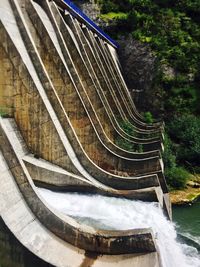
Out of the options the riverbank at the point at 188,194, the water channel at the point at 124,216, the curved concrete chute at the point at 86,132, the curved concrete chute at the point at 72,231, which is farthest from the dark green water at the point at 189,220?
the curved concrete chute at the point at 72,231

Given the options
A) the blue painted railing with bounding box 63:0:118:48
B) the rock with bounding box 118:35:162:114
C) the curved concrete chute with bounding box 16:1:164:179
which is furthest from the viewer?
the rock with bounding box 118:35:162:114

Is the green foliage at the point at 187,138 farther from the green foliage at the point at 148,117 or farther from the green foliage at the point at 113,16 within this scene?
the green foliage at the point at 113,16

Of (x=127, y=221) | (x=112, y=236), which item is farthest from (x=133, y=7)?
(x=112, y=236)

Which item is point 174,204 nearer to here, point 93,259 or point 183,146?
point 183,146

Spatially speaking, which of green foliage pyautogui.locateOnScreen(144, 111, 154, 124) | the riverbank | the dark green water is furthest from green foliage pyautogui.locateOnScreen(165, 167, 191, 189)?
green foliage pyautogui.locateOnScreen(144, 111, 154, 124)

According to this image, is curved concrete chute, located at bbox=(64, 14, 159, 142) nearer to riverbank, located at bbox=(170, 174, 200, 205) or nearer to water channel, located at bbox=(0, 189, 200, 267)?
riverbank, located at bbox=(170, 174, 200, 205)

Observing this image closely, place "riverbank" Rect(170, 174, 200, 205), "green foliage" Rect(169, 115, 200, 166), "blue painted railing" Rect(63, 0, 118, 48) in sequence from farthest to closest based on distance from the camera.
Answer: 1. "green foliage" Rect(169, 115, 200, 166)
2. "blue painted railing" Rect(63, 0, 118, 48)
3. "riverbank" Rect(170, 174, 200, 205)

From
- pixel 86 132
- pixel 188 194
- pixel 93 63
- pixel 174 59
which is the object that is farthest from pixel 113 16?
pixel 86 132

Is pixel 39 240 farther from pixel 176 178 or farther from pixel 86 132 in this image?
pixel 176 178
